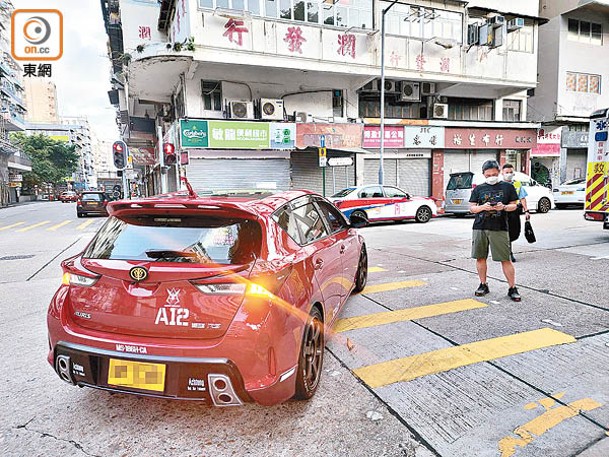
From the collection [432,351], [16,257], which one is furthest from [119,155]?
[432,351]

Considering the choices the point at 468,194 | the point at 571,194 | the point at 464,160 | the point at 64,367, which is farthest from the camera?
the point at 464,160

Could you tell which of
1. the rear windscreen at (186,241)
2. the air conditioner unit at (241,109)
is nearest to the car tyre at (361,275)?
the rear windscreen at (186,241)

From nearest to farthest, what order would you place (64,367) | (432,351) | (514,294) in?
1. (64,367)
2. (432,351)
3. (514,294)

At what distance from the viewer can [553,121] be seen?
2269cm

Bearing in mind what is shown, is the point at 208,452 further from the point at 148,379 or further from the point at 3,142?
the point at 3,142

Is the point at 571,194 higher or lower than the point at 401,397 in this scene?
higher

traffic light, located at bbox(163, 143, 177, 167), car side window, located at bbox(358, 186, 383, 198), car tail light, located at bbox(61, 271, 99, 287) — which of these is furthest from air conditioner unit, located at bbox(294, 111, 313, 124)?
car tail light, located at bbox(61, 271, 99, 287)

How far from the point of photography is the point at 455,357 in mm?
3627

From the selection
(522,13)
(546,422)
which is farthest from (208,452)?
(522,13)

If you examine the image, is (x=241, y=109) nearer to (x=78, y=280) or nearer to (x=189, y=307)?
(x=78, y=280)

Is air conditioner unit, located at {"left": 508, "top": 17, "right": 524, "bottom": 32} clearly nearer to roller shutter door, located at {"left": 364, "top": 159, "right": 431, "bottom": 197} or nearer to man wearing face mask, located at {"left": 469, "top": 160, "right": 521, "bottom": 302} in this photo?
roller shutter door, located at {"left": 364, "top": 159, "right": 431, "bottom": 197}

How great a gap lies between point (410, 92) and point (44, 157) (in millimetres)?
60301

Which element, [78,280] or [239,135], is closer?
[78,280]

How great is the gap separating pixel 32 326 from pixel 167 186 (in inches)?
721
